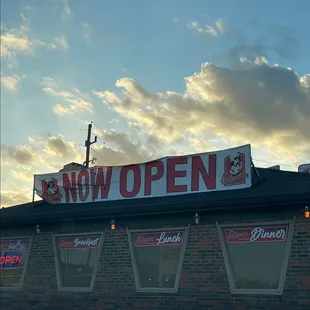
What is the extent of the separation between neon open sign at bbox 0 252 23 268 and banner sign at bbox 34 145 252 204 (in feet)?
6.26

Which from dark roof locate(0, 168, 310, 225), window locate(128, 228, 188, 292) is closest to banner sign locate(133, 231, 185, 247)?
window locate(128, 228, 188, 292)

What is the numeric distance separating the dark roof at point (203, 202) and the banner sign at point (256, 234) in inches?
23.8

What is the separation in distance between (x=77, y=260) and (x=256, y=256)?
5.09m

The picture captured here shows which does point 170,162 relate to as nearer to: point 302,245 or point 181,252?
point 181,252

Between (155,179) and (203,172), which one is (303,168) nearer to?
(203,172)

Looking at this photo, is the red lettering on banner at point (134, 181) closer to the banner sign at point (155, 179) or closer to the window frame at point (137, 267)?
the banner sign at point (155, 179)

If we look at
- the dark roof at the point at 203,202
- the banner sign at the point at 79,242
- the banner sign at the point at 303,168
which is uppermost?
the banner sign at the point at 303,168

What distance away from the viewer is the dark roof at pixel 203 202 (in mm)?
9875

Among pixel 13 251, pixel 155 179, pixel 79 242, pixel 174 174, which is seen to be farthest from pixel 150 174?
pixel 13 251

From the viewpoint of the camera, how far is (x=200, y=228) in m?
10.9

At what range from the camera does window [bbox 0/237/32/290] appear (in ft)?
43.8

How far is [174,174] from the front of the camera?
12.1m

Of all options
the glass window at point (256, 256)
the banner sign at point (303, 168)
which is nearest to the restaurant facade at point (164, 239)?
the glass window at point (256, 256)

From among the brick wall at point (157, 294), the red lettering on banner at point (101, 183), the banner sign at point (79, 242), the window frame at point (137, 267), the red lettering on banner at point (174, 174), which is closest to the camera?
the brick wall at point (157, 294)
